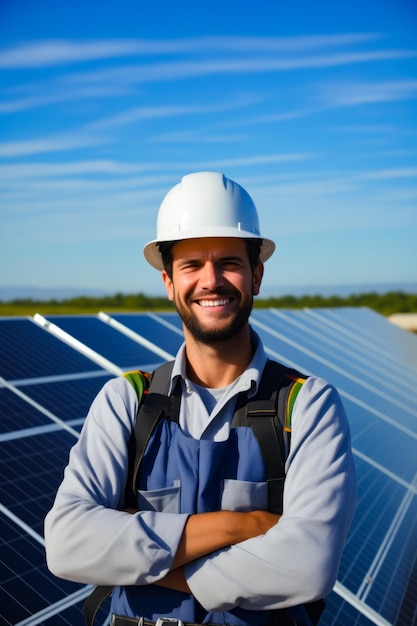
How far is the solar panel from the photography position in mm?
4480

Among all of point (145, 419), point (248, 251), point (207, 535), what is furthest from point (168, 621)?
point (248, 251)

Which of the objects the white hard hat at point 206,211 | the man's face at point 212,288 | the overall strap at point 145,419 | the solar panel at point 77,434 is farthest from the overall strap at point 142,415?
the solar panel at point 77,434

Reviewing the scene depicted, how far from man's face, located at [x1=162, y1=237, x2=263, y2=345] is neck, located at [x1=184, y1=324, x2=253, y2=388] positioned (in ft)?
0.21

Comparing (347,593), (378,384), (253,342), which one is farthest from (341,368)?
(253,342)

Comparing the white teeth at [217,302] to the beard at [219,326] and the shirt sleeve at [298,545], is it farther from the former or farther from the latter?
the shirt sleeve at [298,545]

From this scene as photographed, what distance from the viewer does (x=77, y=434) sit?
610cm

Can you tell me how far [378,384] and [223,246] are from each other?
34.3ft

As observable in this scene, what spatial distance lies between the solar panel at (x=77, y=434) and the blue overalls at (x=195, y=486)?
1.51m

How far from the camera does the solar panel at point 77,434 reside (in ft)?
14.7

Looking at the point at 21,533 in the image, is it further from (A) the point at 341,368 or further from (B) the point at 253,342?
(A) the point at 341,368

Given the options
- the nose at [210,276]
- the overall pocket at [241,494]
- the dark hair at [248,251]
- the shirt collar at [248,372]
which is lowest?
→ the overall pocket at [241,494]

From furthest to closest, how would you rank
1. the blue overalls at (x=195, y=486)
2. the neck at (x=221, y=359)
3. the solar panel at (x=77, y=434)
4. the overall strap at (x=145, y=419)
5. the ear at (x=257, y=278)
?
the solar panel at (x=77, y=434), the ear at (x=257, y=278), the neck at (x=221, y=359), the overall strap at (x=145, y=419), the blue overalls at (x=195, y=486)

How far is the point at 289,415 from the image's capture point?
2.97 meters

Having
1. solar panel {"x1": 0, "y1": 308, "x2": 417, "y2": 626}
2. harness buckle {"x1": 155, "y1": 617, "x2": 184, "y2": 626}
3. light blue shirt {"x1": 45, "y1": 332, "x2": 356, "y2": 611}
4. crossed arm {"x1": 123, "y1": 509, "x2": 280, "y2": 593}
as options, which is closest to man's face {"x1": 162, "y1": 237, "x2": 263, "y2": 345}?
light blue shirt {"x1": 45, "y1": 332, "x2": 356, "y2": 611}
